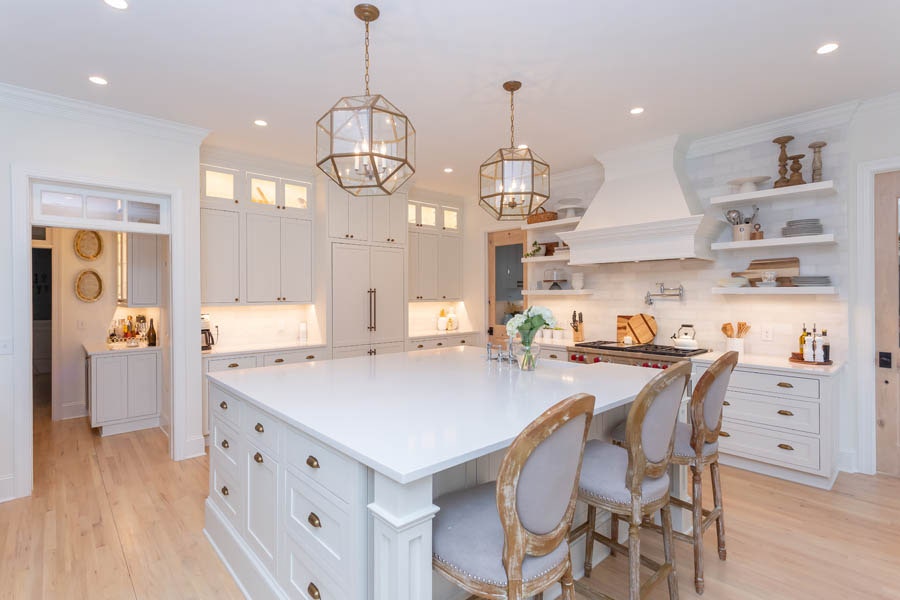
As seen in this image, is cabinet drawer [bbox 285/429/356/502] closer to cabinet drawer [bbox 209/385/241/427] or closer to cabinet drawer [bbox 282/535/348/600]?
cabinet drawer [bbox 282/535/348/600]

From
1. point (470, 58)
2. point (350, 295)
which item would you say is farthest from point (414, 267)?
point (470, 58)

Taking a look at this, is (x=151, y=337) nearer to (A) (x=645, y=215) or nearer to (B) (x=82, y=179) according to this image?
(B) (x=82, y=179)

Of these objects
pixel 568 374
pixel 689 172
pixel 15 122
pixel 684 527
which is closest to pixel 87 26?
pixel 15 122

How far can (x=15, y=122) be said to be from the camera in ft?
10.7

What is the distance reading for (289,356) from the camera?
15.7ft

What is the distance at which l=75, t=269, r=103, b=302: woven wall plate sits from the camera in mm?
5027

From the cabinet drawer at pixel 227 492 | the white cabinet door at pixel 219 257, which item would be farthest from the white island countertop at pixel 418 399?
the white cabinet door at pixel 219 257

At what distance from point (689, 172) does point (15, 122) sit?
5590mm

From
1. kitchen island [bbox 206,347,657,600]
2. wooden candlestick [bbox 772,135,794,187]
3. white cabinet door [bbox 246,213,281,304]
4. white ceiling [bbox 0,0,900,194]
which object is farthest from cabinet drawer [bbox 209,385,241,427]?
wooden candlestick [bbox 772,135,794,187]

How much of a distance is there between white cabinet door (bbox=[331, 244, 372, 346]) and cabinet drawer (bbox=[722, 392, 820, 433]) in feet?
12.2

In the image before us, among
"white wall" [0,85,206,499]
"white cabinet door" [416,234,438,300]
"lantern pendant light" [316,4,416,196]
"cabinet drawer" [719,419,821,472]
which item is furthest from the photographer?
"white cabinet door" [416,234,438,300]

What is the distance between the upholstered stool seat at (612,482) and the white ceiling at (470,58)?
2214mm

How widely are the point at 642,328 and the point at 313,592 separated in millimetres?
4028

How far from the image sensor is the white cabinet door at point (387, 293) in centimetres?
546
